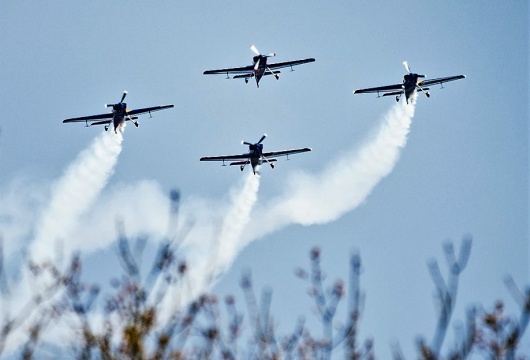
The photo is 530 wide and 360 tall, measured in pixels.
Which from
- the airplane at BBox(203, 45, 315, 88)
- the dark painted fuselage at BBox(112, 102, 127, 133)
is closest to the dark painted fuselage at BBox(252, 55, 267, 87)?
the airplane at BBox(203, 45, 315, 88)

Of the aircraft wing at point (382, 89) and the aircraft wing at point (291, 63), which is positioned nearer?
the aircraft wing at point (382, 89)

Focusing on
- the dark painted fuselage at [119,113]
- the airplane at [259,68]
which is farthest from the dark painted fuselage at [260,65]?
the dark painted fuselage at [119,113]

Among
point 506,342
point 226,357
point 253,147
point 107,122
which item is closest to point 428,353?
point 506,342

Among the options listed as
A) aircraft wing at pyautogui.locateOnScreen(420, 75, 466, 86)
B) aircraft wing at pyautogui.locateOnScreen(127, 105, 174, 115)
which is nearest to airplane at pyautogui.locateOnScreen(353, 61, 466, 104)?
aircraft wing at pyautogui.locateOnScreen(420, 75, 466, 86)

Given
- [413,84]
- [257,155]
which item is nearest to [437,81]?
[413,84]

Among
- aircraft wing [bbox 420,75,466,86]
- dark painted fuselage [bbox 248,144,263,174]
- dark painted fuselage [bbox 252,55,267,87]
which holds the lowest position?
dark painted fuselage [bbox 248,144,263,174]

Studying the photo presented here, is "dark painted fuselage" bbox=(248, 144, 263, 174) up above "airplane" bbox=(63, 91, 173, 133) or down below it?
below

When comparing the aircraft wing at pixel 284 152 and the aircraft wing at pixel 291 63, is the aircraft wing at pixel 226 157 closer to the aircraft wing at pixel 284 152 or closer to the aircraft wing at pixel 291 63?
the aircraft wing at pixel 284 152

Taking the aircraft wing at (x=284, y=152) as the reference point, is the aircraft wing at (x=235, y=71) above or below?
above

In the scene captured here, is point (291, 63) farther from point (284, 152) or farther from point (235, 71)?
point (284, 152)

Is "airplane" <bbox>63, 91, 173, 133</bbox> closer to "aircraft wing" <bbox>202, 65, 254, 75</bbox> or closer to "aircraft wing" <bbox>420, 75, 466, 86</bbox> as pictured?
"aircraft wing" <bbox>202, 65, 254, 75</bbox>

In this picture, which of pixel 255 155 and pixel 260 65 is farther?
pixel 260 65

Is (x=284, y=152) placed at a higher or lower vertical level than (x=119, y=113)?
lower

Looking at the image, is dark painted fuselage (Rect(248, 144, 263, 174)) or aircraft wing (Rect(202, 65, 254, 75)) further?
aircraft wing (Rect(202, 65, 254, 75))
